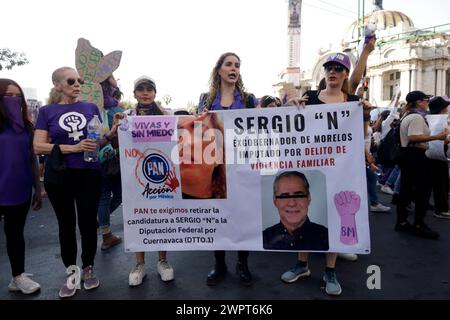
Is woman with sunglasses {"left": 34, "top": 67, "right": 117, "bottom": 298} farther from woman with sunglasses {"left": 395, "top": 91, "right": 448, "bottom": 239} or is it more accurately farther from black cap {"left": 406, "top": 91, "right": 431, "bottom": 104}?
black cap {"left": 406, "top": 91, "right": 431, "bottom": 104}

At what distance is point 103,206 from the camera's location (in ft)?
14.1

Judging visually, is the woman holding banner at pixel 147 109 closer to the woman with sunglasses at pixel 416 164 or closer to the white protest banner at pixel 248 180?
the white protest banner at pixel 248 180

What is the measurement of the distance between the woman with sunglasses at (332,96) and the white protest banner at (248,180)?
0.17 m

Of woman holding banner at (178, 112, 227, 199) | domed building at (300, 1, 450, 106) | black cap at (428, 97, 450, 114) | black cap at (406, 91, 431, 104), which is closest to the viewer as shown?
woman holding banner at (178, 112, 227, 199)

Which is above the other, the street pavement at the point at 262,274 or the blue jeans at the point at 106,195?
the blue jeans at the point at 106,195

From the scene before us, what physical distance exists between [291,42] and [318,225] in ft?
146

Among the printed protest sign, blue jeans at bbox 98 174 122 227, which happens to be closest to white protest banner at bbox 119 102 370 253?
the printed protest sign

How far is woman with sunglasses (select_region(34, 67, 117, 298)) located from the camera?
9.93ft

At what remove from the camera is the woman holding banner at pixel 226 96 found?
332 centimetres

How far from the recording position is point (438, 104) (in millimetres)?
5559

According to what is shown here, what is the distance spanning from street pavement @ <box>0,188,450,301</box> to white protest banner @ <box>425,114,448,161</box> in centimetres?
114

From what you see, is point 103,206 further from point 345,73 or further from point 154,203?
point 345,73

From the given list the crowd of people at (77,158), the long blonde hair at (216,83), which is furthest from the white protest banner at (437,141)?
the long blonde hair at (216,83)
